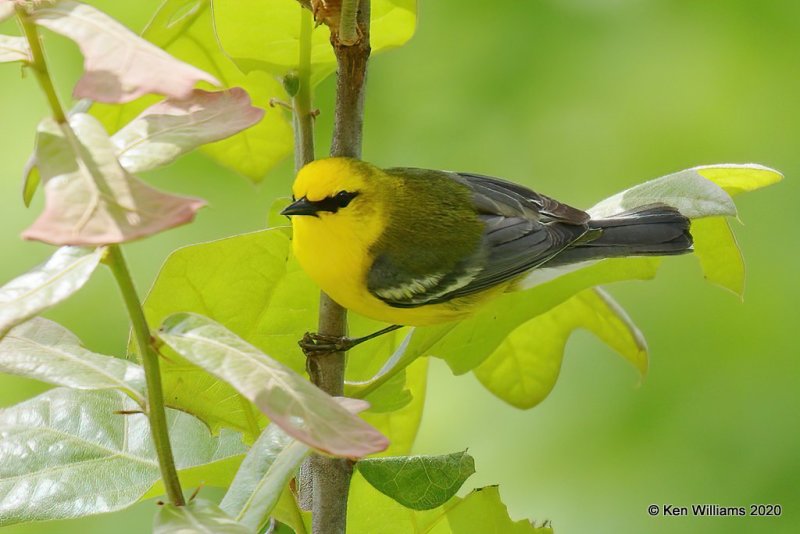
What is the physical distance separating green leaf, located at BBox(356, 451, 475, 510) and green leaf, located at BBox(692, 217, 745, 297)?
1.44 feet

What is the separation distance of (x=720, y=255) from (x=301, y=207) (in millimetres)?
629

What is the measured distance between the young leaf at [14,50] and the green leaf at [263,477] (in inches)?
A: 13.9

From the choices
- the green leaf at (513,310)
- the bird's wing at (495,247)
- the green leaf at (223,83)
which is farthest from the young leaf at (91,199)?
the bird's wing at (495,247)

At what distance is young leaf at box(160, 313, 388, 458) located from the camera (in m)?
0.60

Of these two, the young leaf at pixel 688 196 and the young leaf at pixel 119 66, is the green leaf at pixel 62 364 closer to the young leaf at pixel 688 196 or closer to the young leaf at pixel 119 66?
the young leaf at pixel 119 66

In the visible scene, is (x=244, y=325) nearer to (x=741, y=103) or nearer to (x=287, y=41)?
(x=287, y=41)

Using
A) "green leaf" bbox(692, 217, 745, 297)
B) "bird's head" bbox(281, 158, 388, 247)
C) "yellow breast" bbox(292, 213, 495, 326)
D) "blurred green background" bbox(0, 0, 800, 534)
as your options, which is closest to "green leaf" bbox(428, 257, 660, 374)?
"green leaf" bbox(692, 217, 745, 297)

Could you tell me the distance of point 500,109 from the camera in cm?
224

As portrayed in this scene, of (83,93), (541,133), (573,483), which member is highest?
(541,133)

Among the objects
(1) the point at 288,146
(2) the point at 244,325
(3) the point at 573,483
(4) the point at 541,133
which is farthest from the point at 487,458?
(2) the point at 244,325

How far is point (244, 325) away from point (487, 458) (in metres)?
1.12

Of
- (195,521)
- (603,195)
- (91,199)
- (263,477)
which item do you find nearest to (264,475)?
(263,477)

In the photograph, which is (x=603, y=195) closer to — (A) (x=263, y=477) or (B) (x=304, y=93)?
(B) (x=304, y=93)

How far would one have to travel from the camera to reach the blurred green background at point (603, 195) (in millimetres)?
1918
